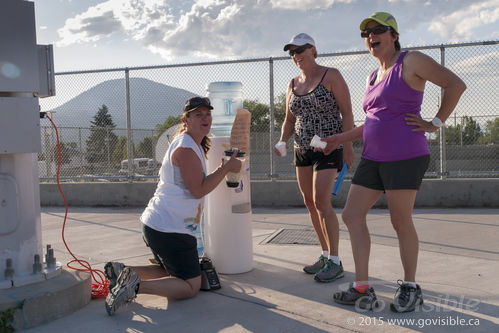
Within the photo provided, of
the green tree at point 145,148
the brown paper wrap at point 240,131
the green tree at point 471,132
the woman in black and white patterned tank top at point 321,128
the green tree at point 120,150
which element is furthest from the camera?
the green tree at point 145,148

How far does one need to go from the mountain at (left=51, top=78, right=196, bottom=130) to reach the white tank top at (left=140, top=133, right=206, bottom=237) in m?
5.20

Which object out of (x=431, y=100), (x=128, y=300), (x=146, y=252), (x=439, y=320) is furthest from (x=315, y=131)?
(x=431, y=100)

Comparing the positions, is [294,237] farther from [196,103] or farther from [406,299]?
[196,103]

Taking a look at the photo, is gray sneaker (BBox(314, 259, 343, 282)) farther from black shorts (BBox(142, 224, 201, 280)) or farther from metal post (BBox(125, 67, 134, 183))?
metal post (BBox(125, 67, 134, 183))

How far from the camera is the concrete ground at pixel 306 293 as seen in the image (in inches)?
115

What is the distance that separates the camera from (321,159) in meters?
3.89

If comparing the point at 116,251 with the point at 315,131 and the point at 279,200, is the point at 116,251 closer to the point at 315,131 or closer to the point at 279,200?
the point at 315,131

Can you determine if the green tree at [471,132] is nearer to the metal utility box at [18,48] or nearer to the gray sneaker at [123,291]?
the gray sneaker at [123,291]

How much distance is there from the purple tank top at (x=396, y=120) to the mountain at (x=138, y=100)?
5.86m

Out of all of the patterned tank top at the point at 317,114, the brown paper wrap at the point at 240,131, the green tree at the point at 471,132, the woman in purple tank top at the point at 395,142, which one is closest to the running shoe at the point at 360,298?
the woman in purple tank top at the point at 395,142

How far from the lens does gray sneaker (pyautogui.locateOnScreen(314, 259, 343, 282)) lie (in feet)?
12.4

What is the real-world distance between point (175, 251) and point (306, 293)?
1075 millimetres

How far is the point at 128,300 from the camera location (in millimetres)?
3104

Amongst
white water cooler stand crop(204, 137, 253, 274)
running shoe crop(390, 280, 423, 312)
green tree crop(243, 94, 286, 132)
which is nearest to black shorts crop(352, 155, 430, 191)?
running shoe crop(390, 280, 423, 312)
